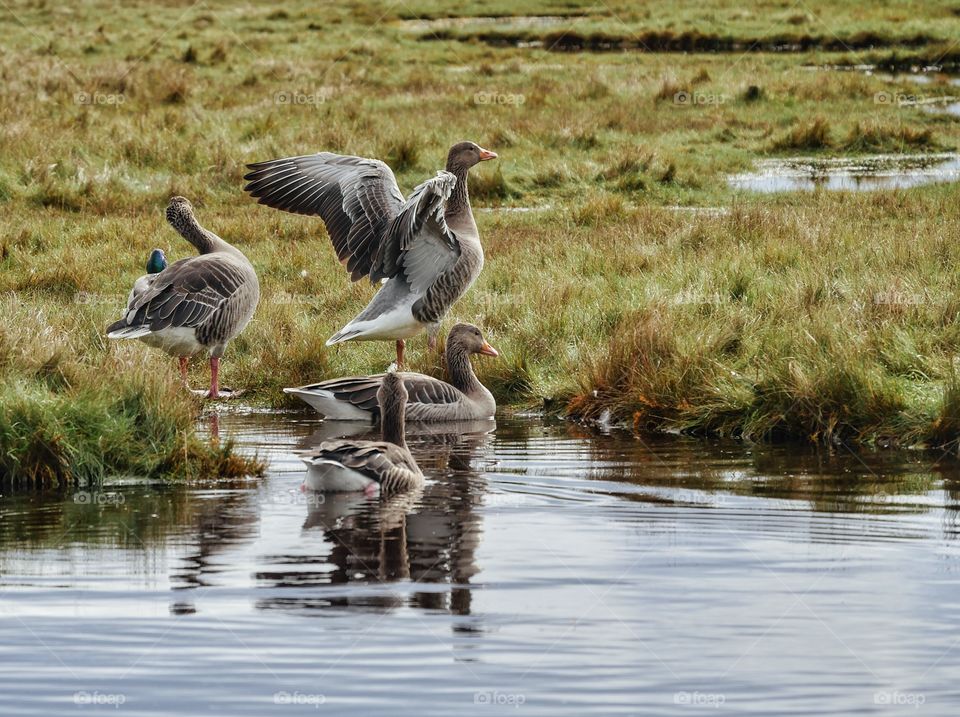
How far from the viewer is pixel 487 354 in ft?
37.5

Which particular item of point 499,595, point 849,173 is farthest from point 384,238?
point 849,173

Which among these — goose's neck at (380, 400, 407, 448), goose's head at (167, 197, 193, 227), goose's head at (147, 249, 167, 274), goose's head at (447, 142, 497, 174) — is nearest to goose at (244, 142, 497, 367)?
goose's head at (447, 142, 497, 174)

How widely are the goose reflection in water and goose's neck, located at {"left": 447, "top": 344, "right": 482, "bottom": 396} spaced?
1.50 meters

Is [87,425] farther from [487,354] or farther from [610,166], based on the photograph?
[610,166]

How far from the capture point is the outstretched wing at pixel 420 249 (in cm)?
1091

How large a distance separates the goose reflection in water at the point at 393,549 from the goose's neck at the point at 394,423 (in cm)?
30

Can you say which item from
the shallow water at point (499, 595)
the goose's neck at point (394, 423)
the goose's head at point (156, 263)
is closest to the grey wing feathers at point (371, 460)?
the shallow water at point (499, 595)

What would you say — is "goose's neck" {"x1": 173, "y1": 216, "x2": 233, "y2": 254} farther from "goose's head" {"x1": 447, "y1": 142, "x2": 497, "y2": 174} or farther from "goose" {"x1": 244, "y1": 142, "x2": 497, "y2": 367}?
"goose's head" {"x1": 447, "y1": 142, "x2": 497, "y2": 174}

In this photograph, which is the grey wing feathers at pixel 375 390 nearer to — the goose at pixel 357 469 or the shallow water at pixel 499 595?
the shallow water at pixel 499 595

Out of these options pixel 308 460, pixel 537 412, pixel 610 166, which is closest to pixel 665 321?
pixel 537 412

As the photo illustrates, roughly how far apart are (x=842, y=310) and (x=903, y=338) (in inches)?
35.2

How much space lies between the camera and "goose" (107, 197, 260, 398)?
35.6 feet

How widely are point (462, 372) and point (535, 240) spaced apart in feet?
18.8

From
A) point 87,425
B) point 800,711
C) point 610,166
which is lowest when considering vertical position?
point 800,711
